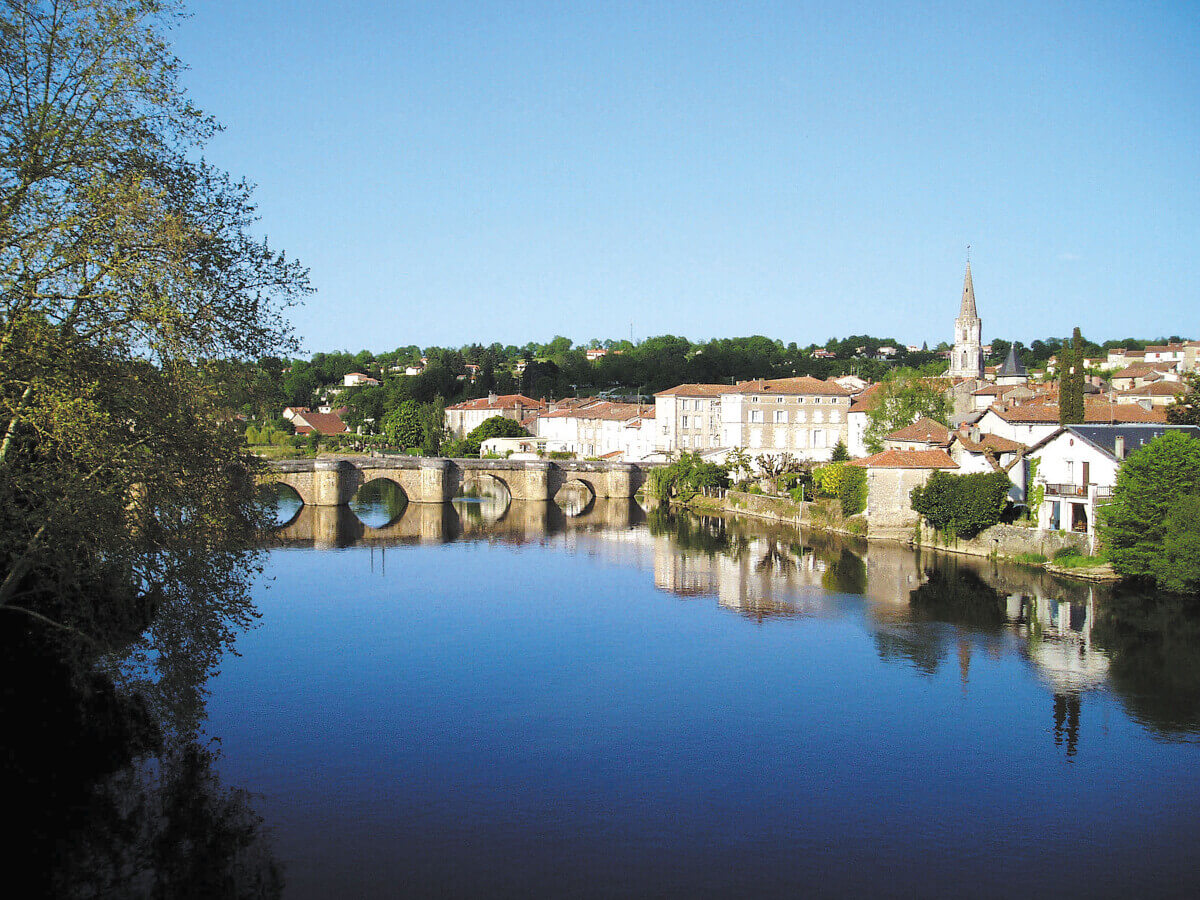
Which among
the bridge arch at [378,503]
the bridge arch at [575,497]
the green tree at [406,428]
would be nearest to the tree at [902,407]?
the bridge arch at [575,497]

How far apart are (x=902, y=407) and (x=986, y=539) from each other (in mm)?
17410

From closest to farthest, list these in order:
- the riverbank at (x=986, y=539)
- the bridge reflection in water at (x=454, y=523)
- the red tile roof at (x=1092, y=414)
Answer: the riverbank at (x=986, y=539), the red tile roof at (x=1092, y=414), the bridge reflection in water at (x=454, y=523)

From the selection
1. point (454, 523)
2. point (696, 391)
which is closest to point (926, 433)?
point (454, 523)

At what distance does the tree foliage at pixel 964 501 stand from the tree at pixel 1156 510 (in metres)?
6.07

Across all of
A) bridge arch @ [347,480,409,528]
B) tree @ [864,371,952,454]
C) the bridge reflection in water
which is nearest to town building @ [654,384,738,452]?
the bridge reflection in water

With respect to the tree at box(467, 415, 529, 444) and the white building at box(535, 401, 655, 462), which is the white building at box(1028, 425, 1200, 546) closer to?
the white building at box(535, 401, 655, 462)

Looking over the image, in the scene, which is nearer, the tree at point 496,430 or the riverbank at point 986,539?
the riverbank at point 986,539

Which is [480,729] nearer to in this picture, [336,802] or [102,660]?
[336,802]

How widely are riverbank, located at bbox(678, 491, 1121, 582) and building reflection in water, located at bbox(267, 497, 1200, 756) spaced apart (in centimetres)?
69

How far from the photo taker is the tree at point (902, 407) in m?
53.0

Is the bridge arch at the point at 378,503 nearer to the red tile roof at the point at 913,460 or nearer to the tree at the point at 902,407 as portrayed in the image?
the red tile roof at the point at 913,460

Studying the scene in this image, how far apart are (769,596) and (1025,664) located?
9.42 metres

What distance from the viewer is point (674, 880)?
512 inches

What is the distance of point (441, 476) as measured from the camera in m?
58.9
